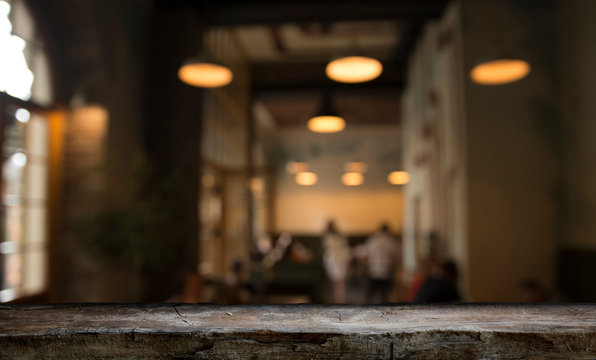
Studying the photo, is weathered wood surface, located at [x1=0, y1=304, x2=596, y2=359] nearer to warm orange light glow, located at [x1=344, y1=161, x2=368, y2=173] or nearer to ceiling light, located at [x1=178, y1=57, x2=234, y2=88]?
ceiling light, located at [x1=178, y1=57, x2=234, y2=88]

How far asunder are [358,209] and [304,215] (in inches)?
58.6

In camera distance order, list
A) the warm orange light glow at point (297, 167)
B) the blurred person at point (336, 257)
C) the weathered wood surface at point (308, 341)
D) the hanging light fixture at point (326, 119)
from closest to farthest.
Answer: the weathered wood surface at point (308, 341)
the hanging light fixture at point (326, 119)
the blurred person at point (336, 257)
the warm orange light glow at point (297, 167)

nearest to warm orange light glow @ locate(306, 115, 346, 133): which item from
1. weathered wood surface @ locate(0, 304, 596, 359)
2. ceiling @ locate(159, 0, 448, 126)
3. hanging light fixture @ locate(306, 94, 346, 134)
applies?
hanging light fixture @ locate(306, 94, 346, 134)

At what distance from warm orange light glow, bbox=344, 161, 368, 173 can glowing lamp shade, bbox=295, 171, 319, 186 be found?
0.89 meters

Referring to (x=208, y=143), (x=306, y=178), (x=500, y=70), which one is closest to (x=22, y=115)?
(x=208, y=143)

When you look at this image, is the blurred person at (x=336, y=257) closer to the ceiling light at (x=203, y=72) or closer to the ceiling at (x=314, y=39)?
→ the ceiling at (x=314, y=39)

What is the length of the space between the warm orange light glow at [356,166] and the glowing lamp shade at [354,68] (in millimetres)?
8105

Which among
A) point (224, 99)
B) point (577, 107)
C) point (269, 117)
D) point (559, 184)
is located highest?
point (269, 117)

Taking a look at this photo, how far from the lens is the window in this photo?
3273 mm

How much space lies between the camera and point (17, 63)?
3369 mm

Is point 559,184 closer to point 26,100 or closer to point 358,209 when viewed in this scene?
point 26,100

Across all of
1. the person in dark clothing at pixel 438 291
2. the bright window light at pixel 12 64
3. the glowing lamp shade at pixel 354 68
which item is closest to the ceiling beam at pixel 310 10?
the glowing lamp shade at pixel 354 68

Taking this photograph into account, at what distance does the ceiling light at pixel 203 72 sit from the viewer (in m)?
3.49

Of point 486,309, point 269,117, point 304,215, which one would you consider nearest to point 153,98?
point 486,309
